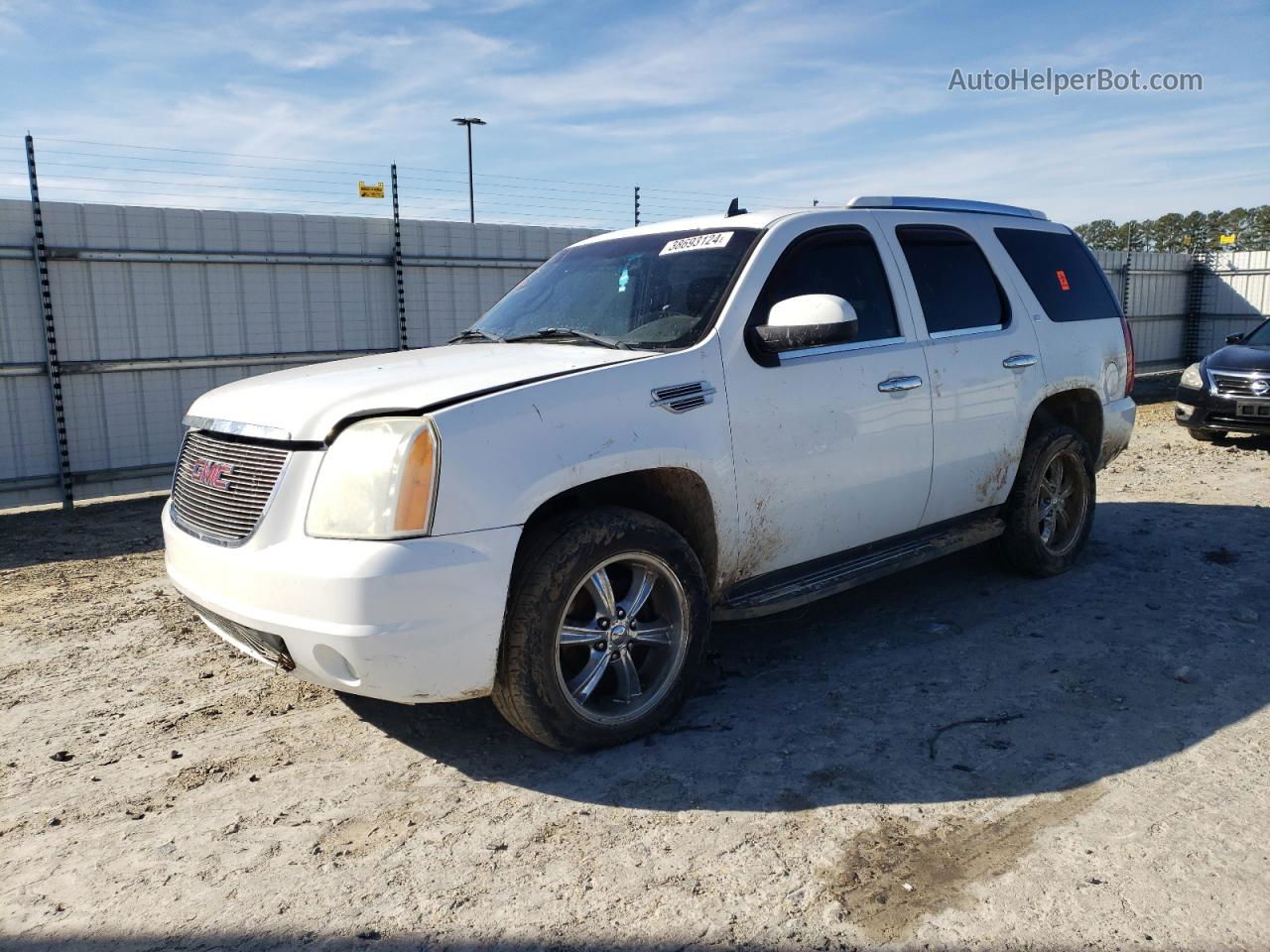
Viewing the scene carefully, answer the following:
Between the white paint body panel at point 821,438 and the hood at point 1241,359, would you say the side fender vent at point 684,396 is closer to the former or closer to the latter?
the white paint body panel at point 821,438

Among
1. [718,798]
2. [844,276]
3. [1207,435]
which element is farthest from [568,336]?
[1207,435]

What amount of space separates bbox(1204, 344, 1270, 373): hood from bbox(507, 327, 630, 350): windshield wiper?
9.28 m

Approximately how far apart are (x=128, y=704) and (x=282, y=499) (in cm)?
165

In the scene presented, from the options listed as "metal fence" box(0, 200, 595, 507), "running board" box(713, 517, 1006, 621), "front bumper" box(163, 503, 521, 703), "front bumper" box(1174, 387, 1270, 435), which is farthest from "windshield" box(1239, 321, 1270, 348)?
"front bumper" box(163, 503, 521, 703)

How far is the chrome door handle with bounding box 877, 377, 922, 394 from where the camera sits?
4.34 m

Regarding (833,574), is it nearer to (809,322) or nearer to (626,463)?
(809,322)

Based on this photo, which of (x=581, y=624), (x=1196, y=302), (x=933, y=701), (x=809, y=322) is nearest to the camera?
(x=581, y=624)

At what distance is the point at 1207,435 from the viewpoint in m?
11.2

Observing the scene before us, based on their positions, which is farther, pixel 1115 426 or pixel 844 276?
pixel 1115 426

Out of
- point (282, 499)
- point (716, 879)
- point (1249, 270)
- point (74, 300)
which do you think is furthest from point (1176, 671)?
point (1249, 270)

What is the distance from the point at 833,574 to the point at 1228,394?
8.40 m

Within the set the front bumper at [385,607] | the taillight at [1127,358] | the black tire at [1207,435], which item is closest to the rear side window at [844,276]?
the front bumper at [385,607]

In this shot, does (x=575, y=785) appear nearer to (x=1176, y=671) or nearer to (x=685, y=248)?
(x=685, y=248)

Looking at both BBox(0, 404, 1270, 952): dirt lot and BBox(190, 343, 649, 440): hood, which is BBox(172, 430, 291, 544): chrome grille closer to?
BBox(190, 343, 649, 440): hood
